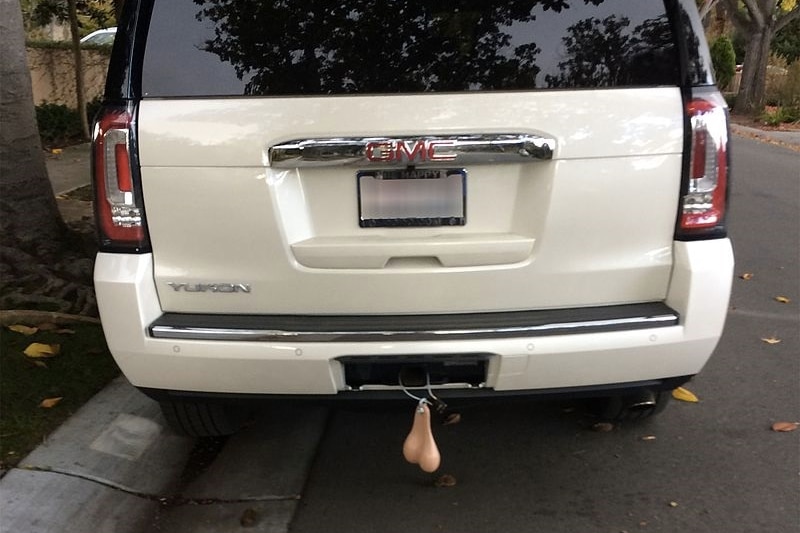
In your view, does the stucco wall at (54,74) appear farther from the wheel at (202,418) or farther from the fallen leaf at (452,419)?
the fallen leaf at (452,419)

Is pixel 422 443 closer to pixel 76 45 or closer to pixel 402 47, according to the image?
pixel 402 47

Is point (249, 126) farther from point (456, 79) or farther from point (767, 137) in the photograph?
point (767, 137)

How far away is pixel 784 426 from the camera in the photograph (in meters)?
3.87

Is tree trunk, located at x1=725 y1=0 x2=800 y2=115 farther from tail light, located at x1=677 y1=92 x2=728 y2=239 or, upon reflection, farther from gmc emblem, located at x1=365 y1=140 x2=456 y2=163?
gmc emblem, located at x1=365 y1=140 x2=456 y2=163

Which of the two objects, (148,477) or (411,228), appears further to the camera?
(148,477)

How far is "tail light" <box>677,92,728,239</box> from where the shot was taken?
2.72m

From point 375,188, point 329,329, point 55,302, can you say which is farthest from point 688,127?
point 55,302

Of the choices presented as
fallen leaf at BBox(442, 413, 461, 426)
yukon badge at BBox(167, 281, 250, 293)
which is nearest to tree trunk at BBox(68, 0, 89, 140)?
fallen leaf at BBox(442, 413, 461, 426)

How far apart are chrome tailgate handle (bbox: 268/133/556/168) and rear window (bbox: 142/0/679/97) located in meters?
0.19

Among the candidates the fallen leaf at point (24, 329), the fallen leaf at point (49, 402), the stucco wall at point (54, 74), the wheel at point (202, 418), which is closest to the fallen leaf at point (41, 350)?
the fallen leaf at point (24, 329)

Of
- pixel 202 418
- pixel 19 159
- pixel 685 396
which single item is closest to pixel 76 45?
pixel 19 159

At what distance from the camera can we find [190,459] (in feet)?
12.0

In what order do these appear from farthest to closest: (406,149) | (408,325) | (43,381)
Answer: (43,381) < (408,325) < (406,149)

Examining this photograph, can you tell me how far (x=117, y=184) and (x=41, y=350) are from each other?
6.66 feet
